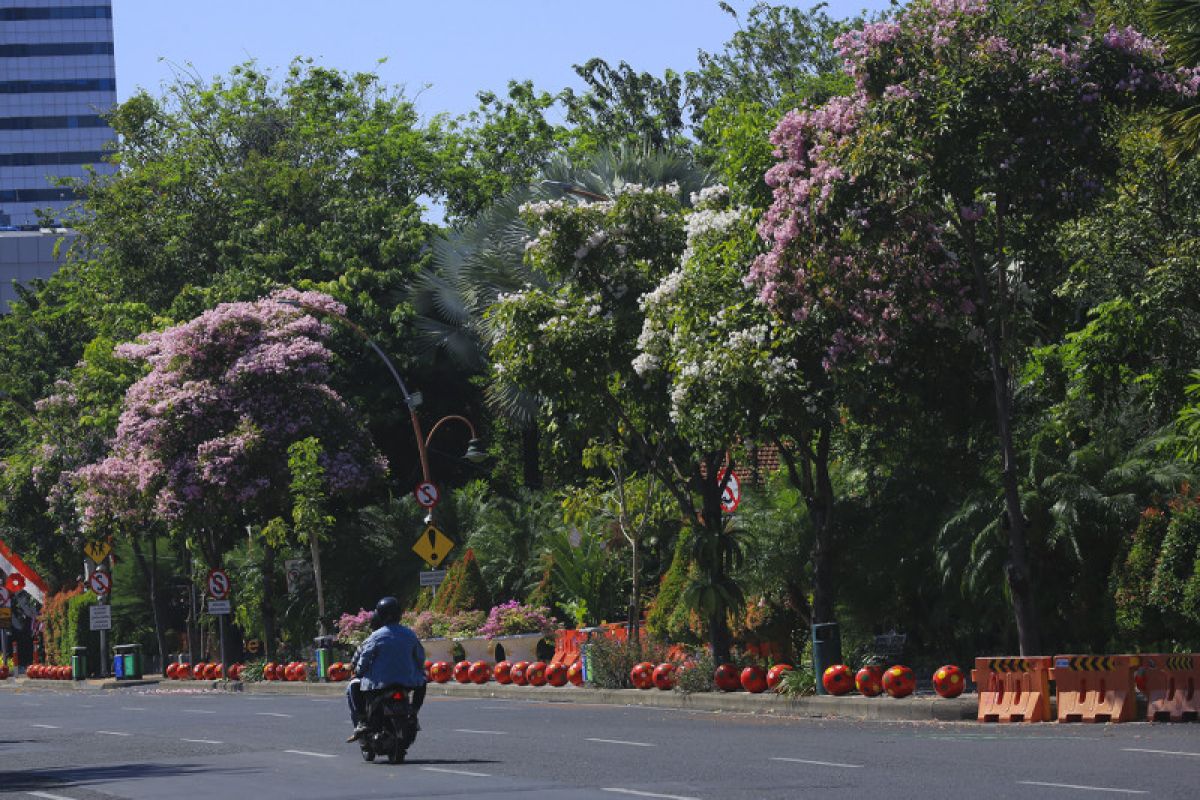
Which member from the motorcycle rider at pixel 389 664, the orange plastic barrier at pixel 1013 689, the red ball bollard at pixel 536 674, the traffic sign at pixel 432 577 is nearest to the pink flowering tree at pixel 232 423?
the traffic sign at pixel 432 577

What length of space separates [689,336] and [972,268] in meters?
3.97

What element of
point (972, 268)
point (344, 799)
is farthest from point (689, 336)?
point (344, 799)

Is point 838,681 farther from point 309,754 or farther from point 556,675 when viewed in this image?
point 556,675

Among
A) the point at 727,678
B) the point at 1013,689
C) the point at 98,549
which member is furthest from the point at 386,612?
the point at 98,549

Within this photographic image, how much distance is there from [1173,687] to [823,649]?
20.3ft

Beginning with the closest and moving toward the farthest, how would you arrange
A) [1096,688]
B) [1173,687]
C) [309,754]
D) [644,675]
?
[309,754] < [1173,687] < [1096,688] < [644,675]

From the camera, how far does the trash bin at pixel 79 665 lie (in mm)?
55062

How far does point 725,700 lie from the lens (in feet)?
88.4

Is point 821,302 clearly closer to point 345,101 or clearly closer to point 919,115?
point 919,115

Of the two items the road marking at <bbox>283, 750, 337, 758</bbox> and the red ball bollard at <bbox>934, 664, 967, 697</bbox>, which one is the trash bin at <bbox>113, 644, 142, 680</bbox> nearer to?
the road marking at <bbox>283, 750, 337, 758</bbox>

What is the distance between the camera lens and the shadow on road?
16.7m

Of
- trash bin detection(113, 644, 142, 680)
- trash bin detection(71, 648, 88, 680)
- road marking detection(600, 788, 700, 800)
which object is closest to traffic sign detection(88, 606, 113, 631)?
trash bin detection(113, 644, 142, 680)

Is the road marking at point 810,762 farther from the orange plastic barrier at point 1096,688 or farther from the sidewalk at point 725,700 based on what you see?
the sidewalk at point 725,700

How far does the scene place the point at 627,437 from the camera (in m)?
31.5
